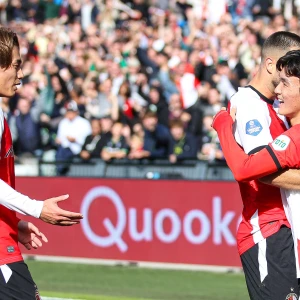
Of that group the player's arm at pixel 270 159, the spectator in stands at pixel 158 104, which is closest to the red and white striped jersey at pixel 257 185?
the player's arm at pixel 270 159

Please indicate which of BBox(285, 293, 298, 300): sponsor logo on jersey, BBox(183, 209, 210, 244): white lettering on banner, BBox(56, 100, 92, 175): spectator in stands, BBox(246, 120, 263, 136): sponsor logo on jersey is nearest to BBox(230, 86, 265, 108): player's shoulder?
BBox(246, 120, 263, 136): sponsor logo on jersey

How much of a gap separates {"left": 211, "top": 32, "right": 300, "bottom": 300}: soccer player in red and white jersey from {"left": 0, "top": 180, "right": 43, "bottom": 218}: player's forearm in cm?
119

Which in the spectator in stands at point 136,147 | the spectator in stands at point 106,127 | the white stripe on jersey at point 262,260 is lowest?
the spectator in stands at point 136,147

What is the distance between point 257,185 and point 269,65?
2.33 ft

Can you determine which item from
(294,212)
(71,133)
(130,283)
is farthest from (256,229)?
(71,133)

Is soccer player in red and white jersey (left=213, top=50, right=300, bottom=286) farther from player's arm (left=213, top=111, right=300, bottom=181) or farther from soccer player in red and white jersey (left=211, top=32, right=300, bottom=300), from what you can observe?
soccer player in red and white jersey (left=211, top=32, right=300, bottom=300)

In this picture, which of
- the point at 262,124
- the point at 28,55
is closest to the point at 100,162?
the point at 28,55

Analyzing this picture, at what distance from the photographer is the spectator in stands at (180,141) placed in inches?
509

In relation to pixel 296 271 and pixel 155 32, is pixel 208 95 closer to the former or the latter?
pixel 155 32

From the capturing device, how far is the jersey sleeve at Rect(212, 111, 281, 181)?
4.63 m

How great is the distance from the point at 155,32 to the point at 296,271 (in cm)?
1303

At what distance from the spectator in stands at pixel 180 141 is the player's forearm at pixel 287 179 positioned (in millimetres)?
8141

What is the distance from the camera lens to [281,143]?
15.2 ft

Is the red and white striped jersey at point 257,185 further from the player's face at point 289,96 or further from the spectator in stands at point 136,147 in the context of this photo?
the spectator in stands at point 136,147
